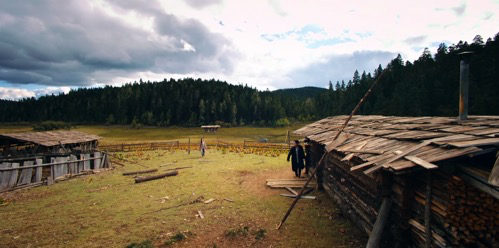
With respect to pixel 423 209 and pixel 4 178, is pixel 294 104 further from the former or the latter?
pixel 423 209

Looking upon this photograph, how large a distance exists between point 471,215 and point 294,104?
13635 cm

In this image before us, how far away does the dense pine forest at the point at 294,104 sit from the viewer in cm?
6338

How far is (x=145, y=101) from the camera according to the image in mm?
118438

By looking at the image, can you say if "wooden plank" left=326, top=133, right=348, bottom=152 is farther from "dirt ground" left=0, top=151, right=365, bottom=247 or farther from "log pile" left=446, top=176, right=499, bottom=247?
"log pile" left=446, top=176, right=499, bottom=247

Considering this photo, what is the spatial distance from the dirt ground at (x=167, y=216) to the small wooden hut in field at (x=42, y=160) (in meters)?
1.08

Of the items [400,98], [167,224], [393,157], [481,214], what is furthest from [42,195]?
[400,98]

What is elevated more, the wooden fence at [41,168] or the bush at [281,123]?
the bush at [281,123]

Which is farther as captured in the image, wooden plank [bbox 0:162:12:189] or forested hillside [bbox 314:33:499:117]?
forested hillside [bbox 314:33:499:117]

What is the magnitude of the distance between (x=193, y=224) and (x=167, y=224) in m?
1.00

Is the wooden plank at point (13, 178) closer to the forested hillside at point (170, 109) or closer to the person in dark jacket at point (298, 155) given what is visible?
the person in dark jacket at point (298, 155)

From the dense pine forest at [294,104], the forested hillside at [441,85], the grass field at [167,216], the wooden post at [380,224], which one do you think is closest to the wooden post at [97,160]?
the grass field at [167,216]

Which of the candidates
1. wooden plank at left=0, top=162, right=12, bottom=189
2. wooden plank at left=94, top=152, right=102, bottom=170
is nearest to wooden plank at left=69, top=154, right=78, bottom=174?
wooden plank at left=94, top=152, right=102, bottom=170

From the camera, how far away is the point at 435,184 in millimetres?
5695

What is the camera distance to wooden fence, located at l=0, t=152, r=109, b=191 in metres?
14.9
